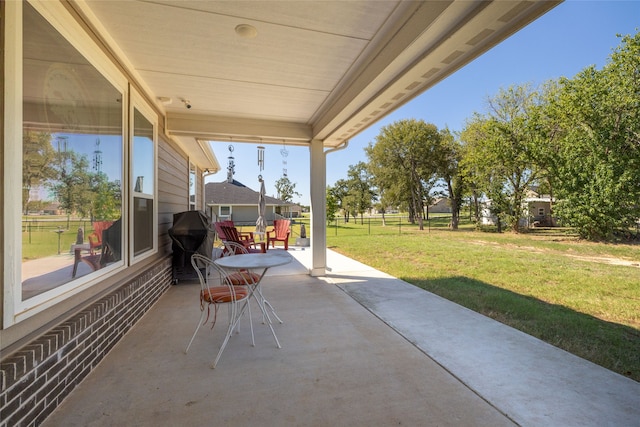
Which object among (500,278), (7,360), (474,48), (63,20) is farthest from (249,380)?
(500,278)

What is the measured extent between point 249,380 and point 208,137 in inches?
164

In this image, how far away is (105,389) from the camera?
74.9 inches

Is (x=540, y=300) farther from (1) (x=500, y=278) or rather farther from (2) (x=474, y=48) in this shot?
(2) (x=474, y=48)

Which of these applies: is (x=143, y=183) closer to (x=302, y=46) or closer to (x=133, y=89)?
(x=133, y=89)

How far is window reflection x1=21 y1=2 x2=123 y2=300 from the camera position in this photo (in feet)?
5.13

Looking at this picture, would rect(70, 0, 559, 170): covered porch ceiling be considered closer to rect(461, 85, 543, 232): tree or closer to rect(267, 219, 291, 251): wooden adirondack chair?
rect(267, 219, 291, 251): wooden adirondack chair

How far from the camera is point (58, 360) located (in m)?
1.70

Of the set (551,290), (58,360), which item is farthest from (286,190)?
(58,360)

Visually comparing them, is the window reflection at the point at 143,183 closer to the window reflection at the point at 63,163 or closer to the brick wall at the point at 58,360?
the window reflection at the point at 63,163

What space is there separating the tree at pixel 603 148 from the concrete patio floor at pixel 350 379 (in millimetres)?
11655

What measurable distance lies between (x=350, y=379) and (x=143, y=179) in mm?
3207

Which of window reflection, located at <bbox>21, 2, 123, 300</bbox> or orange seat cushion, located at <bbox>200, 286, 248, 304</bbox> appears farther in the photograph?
orange seat cushion, located at <bbox>200, 286, 248, 304</bbox>

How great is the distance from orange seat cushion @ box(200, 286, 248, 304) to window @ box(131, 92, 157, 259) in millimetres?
1196

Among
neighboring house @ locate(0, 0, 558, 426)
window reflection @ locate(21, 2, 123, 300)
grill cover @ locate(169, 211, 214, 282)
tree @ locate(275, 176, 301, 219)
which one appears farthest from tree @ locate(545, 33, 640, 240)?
tree @ locate(275, 176, 301, 219)
